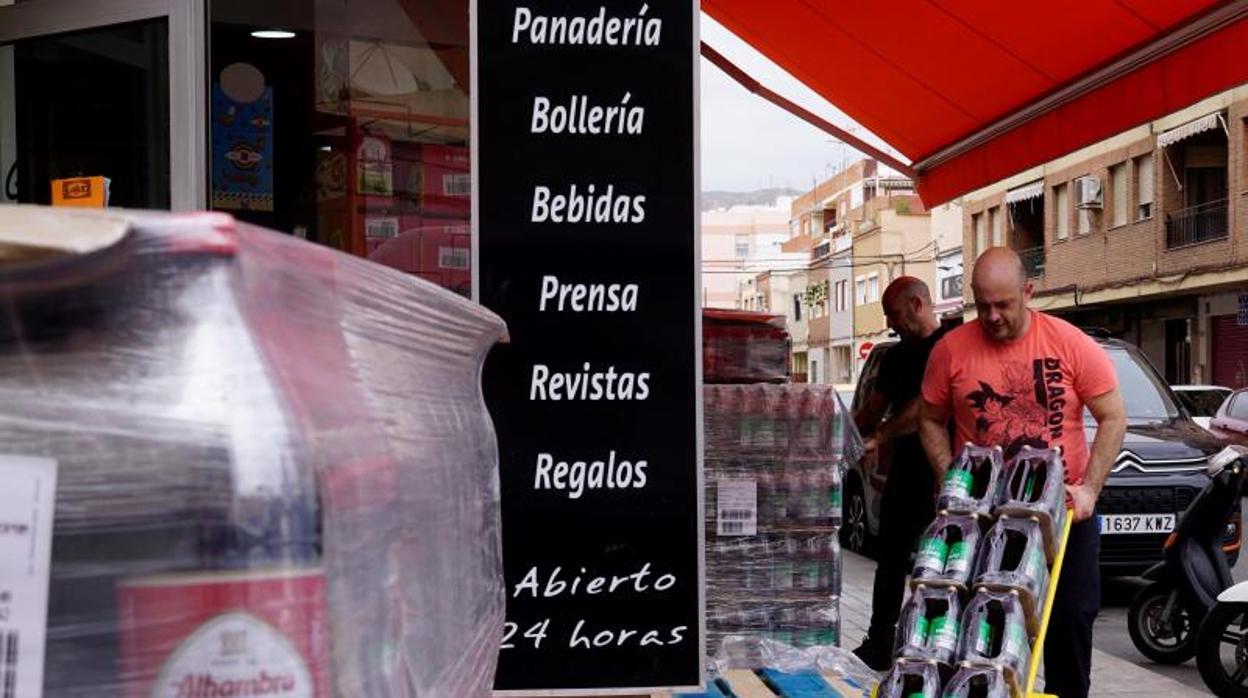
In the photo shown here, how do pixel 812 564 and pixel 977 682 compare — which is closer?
pixel 977 682

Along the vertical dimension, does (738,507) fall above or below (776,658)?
above

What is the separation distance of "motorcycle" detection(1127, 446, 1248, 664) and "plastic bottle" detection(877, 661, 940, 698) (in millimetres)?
4209

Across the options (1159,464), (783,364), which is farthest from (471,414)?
(1159,464)

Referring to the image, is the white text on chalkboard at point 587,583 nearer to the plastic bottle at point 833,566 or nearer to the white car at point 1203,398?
the plastic bottle at point 833,566

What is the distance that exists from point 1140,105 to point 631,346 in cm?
393

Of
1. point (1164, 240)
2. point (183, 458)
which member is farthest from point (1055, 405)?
point (1164, 240)

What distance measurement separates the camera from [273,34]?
6.01 m

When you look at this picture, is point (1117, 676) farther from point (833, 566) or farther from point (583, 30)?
point (583, 30)

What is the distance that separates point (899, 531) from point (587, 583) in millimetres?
3407

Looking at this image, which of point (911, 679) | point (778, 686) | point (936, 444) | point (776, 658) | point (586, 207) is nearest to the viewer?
point (911, 679)

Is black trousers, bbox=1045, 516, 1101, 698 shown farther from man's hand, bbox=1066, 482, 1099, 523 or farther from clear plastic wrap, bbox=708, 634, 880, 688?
clear plastic wrap, bbox=708, 634, 880, 688

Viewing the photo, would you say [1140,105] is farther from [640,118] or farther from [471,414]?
[471,414]

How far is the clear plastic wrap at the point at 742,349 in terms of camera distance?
642cm

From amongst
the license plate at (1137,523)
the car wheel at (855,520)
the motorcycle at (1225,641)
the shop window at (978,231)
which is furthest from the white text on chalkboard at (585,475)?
the shop window at (978,231)
